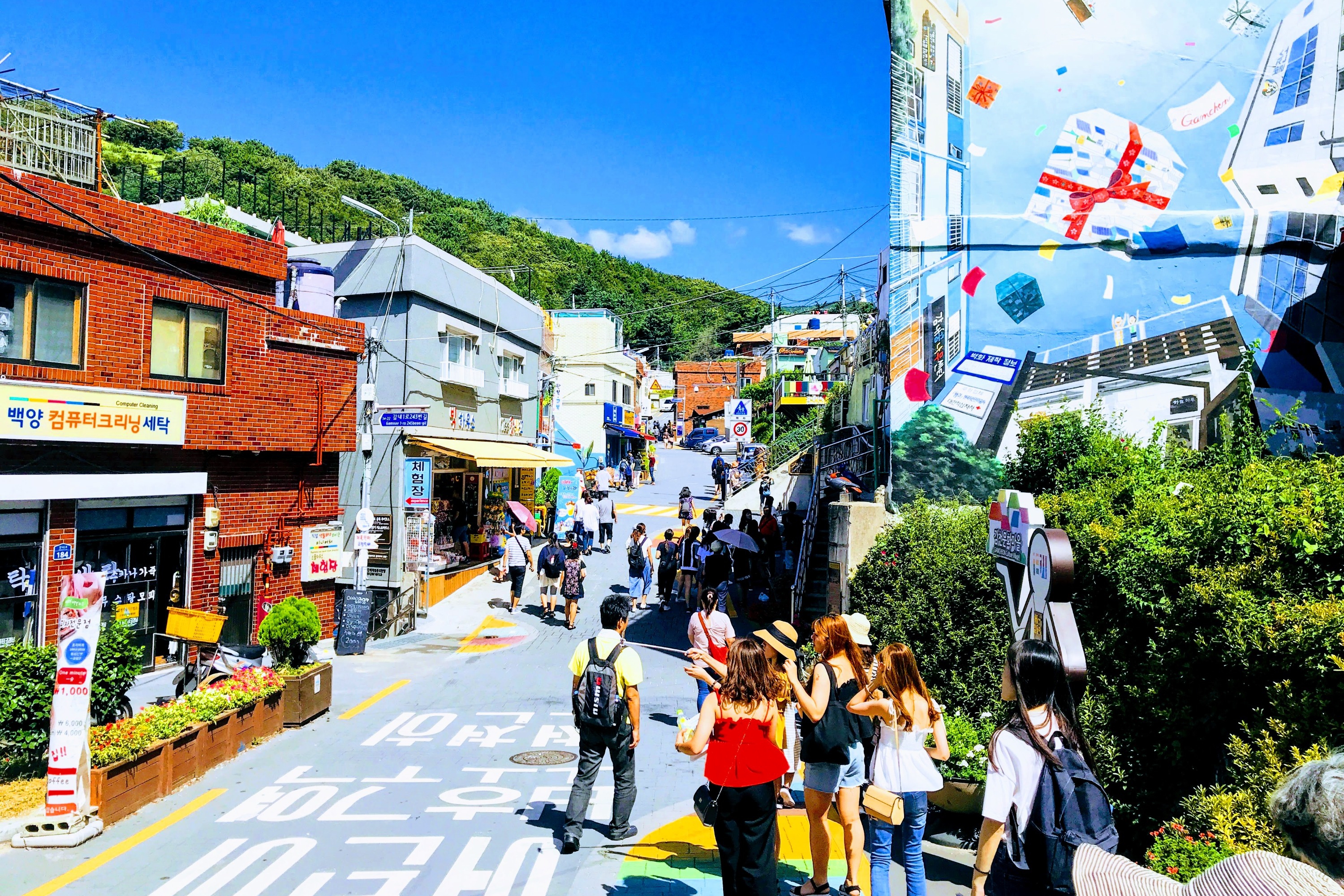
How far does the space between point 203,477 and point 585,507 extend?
40.1 feet

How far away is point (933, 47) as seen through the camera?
40.1 ft

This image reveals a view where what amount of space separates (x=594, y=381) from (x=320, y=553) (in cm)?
2758

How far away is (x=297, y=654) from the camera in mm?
10398

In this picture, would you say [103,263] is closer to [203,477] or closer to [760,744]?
[203,477]

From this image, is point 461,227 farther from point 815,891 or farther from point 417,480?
point 815,891

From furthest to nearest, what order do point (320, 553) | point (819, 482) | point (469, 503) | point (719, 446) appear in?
point (719, 446), point (469, 503), point (819, 482), point (320, 553)

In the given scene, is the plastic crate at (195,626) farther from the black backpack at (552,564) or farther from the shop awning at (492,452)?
the shop awning at (492,452)

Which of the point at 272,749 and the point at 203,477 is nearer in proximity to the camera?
the point at 272,749

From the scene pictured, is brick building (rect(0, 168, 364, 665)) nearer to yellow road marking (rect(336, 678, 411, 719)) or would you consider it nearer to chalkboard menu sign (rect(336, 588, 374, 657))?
chalkboard menu sign (rect(336, 588, 374, 657))

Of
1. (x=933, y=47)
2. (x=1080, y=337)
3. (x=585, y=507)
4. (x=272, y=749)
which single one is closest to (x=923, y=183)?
(x=933, y=47)

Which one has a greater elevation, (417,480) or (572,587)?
(417,480)

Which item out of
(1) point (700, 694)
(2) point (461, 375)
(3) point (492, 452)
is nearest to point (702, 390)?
(2) point (461, 375)

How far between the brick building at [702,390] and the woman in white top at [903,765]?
2804 inches

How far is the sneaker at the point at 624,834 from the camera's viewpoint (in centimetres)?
669
